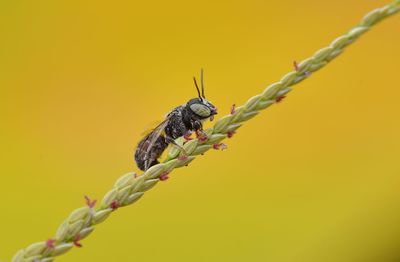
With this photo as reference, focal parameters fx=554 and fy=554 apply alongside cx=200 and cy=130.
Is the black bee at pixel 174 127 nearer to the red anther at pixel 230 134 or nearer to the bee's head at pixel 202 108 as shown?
the bee's head at pixel 202 108

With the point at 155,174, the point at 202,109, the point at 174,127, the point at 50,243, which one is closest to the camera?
the point at 50,243

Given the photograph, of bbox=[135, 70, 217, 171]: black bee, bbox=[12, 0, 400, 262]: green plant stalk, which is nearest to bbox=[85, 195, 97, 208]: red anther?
bbox=[12, 0, 400, 262]: green plant stalk

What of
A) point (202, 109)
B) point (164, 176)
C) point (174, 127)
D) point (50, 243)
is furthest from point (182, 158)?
point (174, 127)

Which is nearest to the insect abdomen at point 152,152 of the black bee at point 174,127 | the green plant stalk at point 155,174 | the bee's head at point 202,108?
the black bee at point 174,127

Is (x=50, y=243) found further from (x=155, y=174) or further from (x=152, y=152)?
(x=152, y=152)

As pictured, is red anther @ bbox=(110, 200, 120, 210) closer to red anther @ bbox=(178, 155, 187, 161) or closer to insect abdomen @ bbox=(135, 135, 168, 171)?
red anther @ bbox=(178, 155, 187, 161)

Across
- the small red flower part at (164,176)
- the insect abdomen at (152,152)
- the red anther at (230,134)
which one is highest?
the insect abdomen at (152,152)

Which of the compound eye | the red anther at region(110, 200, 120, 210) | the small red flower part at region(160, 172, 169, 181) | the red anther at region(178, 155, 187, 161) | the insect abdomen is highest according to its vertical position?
the insect abdomen
